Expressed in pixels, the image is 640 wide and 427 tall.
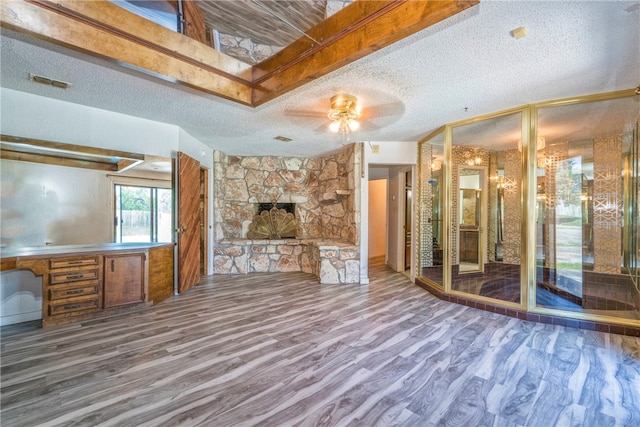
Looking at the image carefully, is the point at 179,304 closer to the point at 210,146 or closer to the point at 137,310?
the point at 137,310

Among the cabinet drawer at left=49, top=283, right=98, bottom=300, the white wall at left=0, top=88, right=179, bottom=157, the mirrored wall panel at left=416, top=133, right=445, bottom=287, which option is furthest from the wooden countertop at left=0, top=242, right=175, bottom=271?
the mirrored wall panel at left=416, top=133, right=445, bottom=287

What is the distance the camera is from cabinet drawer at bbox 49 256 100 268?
278 cm

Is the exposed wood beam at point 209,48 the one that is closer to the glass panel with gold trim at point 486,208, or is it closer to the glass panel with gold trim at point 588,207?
the glass panel with gold trim at point 486,208

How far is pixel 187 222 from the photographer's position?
4.10m

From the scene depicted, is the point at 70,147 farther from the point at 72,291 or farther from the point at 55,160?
the point at 72,291

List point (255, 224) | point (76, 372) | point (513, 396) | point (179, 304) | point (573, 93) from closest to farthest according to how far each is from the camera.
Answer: point (513, 396) → point (76, 372) → point (573, 93) → point (179, 304) → point (255, 224)

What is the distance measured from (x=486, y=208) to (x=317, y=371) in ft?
16.8

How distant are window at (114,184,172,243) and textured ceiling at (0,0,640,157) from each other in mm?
1073

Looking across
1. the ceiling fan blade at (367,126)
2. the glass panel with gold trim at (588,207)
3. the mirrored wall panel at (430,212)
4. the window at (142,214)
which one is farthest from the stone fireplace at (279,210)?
the glass panel with gold trim at (588,207)

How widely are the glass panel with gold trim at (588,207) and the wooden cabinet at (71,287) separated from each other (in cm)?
537

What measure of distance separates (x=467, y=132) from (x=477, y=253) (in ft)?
8.88

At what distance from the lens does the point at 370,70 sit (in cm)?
234

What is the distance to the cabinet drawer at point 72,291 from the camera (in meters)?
2.79

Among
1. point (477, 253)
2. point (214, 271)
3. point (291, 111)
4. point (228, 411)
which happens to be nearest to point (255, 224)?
point (214, 271)
